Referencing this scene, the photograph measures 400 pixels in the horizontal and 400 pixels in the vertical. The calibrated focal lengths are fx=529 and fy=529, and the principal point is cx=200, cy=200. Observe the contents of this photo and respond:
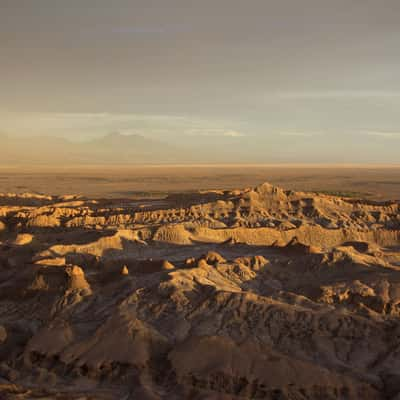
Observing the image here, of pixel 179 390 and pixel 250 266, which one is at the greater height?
pixel 250 266

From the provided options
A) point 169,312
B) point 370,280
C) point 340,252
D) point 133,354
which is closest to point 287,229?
point 340,252

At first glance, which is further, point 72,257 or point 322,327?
point 72,257

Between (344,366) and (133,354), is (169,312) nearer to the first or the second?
(133,354)

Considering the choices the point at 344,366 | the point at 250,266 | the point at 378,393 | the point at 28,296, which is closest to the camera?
the point at 378,393

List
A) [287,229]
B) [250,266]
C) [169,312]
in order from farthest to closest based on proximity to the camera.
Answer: [287,229] < [250,266] < [169,312]

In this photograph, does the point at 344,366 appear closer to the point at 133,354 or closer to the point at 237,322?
the point at 237,322

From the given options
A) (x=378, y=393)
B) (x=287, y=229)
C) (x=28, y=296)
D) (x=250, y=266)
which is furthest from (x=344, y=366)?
(x=287, y=229)
